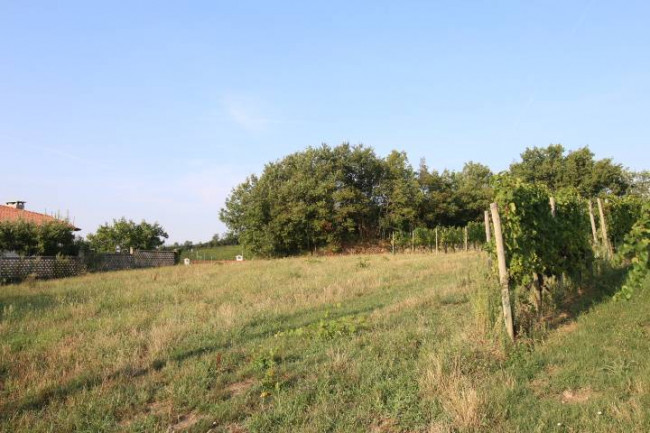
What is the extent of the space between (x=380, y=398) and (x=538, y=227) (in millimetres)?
4458

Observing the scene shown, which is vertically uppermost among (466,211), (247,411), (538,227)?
(466,211)

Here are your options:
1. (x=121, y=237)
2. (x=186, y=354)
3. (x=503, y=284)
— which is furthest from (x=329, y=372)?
(x=121, y=237)

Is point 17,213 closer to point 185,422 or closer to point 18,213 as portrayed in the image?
point 18,213

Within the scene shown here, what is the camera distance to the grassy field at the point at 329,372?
11.0 feet

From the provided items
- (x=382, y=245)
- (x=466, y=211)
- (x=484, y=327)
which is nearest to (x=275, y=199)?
(x=382, y=245)

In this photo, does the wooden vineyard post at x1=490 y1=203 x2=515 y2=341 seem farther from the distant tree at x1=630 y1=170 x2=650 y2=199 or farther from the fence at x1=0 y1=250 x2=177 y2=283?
the distant tree at x1=630 y1=170 x2=650 y2=199

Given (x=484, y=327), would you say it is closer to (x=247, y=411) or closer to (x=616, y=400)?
(x=616, y=400)

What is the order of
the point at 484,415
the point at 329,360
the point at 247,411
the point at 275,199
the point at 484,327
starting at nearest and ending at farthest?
the point at 484,415 < the point at 247,411 < the point at 329,360 < the point at 484,327 < the point at 275,199

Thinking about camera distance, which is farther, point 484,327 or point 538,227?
point 538,227

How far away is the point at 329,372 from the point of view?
4363mm

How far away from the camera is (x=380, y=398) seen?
371 cm

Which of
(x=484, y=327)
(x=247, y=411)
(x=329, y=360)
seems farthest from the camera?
(x=484, y=327)

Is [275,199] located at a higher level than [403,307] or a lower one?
higher

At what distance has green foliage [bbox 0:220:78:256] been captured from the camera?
1948cm
